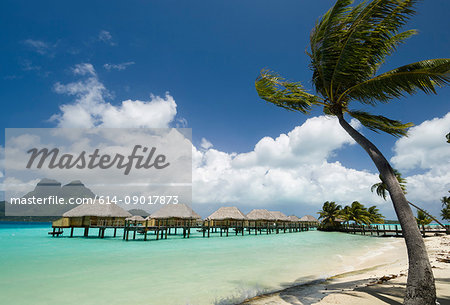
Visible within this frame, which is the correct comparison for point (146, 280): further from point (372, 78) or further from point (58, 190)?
point (58, 190)

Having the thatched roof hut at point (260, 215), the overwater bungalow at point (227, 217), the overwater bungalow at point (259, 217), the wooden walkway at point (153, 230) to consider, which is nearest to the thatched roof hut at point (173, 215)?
the wooden walkway at point (153, 230)

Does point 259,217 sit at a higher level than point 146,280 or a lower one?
higher

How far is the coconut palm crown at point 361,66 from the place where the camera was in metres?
3.47

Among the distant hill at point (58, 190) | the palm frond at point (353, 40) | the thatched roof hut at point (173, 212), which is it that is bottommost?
the thatched roof hut at point (173, 212)

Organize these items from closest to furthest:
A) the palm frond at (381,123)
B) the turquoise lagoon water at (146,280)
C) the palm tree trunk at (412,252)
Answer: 1. the palm tree trunk at (412,252)
2. the palm frond at (381,123)
3. the turquoise lagoon water at (146,280)

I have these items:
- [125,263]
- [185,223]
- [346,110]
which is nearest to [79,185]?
[185,223]

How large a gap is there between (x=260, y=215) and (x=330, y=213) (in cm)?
1283

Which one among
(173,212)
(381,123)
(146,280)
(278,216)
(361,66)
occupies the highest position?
(361,66)

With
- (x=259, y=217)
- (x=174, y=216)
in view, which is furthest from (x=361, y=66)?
(x=259, y=217)

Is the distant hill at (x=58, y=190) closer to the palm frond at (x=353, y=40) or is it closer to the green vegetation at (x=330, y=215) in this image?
the green vegetation at (x=330, y=215)

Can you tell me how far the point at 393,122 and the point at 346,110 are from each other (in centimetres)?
77

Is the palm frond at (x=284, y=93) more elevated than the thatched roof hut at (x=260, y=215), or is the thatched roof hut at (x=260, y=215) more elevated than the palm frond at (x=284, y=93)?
the palm frond at (x=284, y=93)

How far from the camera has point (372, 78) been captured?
12.6 feet

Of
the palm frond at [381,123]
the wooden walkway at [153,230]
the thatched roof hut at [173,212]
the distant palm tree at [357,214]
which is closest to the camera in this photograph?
the palm frond at [381,123]
